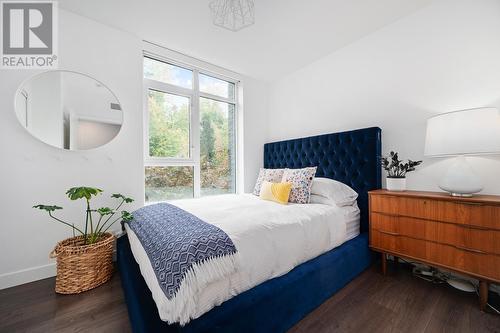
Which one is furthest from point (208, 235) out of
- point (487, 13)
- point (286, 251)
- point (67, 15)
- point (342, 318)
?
point (487, 13)

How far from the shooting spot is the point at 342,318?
139cm

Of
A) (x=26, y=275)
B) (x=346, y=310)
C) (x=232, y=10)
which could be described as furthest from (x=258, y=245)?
(x=26, y=275)

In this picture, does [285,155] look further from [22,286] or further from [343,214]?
[22,286]

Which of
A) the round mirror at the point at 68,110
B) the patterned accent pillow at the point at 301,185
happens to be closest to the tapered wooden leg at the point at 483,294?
the patterned accent pillow at the point at 301,185

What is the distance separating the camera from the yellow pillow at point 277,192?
2207 mm

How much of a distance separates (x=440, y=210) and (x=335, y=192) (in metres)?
0.81

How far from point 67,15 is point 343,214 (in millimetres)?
3399

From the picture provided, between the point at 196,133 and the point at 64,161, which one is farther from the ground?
the point at 196,133

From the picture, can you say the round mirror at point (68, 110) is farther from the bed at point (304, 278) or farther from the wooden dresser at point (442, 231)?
the wooden dresser at point (442, 231)

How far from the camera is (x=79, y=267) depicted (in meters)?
1.71

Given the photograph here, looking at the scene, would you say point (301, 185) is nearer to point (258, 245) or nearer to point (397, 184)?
point (397, 184)

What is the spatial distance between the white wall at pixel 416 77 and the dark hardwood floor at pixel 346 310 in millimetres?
961

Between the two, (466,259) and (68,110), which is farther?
(68,110)

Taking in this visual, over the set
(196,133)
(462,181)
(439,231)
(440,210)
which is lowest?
(439,231)
